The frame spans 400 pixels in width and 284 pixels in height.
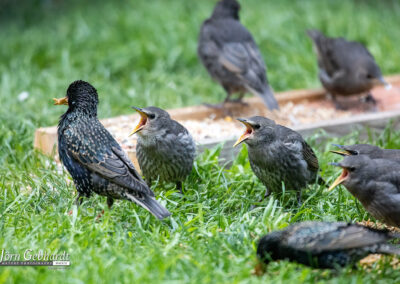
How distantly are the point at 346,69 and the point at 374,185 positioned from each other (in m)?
3.65

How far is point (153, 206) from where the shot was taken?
168 inches

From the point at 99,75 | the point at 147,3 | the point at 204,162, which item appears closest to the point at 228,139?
the point at 204,162

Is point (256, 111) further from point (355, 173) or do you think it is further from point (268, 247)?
point (268, 247)

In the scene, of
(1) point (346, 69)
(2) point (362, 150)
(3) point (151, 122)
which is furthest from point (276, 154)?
(1) point (346, 69)

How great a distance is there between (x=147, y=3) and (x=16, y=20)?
2274mm

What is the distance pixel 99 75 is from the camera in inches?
332

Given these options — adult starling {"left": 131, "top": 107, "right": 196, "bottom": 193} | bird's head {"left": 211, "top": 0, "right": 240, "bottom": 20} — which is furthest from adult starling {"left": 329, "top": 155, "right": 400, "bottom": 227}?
bird's head {"left": 211, "top": 0, "right": 240, "bottom": 20}

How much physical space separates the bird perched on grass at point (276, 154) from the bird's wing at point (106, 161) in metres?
0.93

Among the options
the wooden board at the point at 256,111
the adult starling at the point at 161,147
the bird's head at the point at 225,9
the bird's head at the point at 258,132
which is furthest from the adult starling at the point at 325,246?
the bird's head at the point at 225,9

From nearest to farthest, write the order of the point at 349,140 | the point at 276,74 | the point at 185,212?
the point at 185,212
the point at 349,140
the point at 276,74

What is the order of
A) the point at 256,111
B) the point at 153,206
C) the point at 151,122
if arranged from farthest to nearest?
the point at 256,111
the point at 151,122
the point at 153,206

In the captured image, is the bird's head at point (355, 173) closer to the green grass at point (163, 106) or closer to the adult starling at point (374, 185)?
the adult starling at point (374, 185)

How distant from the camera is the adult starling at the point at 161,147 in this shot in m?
5.04

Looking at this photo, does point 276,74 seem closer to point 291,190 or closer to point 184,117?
point 184,117
